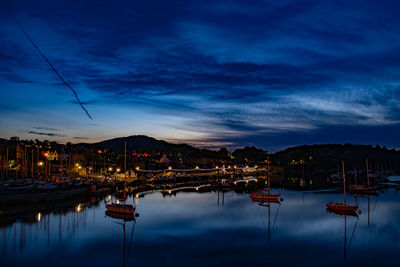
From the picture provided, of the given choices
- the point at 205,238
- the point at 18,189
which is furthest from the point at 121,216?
the point at 18,189

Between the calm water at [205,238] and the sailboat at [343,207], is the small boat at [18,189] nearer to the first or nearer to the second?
the calm water at [205,238]

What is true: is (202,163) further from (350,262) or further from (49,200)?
(350,262)

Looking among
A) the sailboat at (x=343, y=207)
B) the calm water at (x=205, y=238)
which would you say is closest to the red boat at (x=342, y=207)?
the sailboat at (x=343, y=207)

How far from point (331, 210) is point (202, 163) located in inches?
3366

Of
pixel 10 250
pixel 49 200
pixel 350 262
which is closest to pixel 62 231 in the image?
pixel 10 250

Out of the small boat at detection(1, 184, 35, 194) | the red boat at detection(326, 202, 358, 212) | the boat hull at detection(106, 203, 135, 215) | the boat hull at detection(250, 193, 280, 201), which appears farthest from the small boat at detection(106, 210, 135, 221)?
the red boat at detection(326, 202, 358, 212)

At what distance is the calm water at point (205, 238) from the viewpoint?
69.2ft

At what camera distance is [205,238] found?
86.1 ft

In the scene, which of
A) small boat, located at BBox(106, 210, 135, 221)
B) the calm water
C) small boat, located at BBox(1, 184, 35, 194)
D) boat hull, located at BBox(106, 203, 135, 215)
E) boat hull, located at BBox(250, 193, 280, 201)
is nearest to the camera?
the calm water

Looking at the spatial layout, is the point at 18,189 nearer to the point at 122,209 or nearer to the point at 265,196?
the point at 122,209

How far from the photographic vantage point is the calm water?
21094 millimetres

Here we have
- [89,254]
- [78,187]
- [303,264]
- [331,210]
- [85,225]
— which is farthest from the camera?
[78,187]

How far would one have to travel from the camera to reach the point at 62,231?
89.5 ft

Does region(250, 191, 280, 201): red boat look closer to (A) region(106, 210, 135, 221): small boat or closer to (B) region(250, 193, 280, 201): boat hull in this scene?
(B) region(250, 193, 280, 201): boat hull
